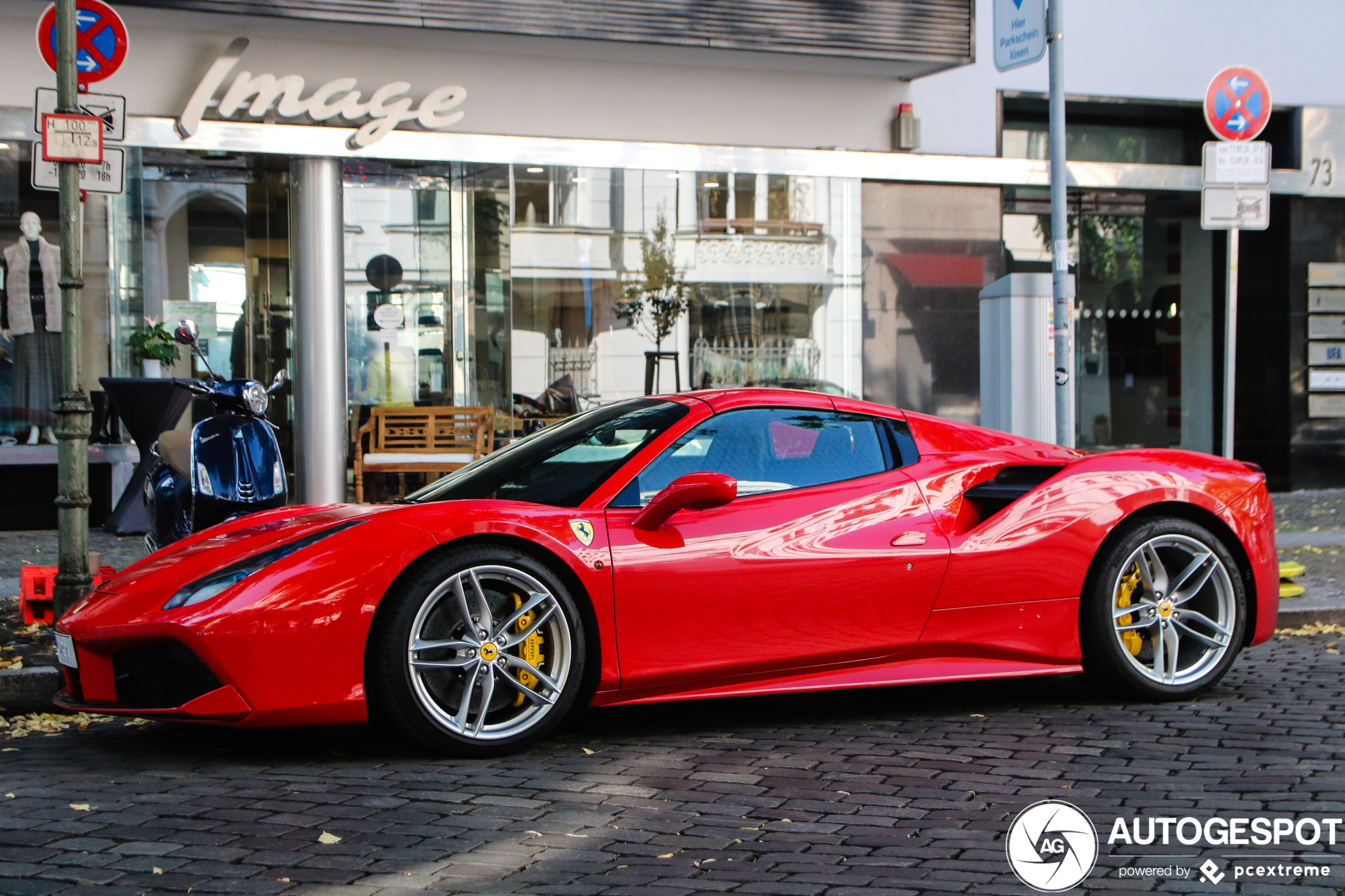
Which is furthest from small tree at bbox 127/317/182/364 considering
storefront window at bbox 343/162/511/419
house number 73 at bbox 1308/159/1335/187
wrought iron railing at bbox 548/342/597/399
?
house number 73 at bbox 1308/159/1335/187

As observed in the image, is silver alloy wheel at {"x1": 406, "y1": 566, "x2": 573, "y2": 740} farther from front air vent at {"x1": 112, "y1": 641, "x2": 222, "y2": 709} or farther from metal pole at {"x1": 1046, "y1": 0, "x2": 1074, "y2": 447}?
metal pole at {"x1": 1046, "y1": 0, "x2": 1074, "y2": 447}

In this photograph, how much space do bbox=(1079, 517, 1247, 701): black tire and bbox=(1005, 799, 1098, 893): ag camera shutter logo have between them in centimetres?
135

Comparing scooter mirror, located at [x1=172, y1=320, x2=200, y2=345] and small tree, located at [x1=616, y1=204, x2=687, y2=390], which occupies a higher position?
small tree, located at [x1=616, y1=204, x2=687, y2=390]

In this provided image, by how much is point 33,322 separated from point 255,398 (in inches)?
261

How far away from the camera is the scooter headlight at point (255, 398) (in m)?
6.07

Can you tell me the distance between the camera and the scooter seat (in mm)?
6602

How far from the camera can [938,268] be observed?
13367 millimetres

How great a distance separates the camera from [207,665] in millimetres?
3867

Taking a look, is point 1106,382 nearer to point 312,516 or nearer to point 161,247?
point 161,247

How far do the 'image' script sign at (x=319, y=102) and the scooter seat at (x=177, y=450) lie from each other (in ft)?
16.8

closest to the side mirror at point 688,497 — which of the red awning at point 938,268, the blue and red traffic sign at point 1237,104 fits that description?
the blue and red traffic sign at point 1237,104

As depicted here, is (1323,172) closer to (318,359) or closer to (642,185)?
(642,185)

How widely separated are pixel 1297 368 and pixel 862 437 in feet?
36.4

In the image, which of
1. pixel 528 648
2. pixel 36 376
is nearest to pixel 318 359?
pixel 36 376
